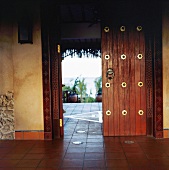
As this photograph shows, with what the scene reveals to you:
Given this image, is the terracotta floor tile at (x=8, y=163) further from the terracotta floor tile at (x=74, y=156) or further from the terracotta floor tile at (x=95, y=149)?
the terracotta floor tile at (x=95, y=149)

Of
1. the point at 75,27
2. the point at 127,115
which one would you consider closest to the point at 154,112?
the point at 127,115

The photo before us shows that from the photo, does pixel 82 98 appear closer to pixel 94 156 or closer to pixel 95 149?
pixel 95 149

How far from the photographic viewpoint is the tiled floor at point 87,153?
9.21ft

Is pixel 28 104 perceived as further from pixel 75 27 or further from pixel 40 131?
pixel 75 27

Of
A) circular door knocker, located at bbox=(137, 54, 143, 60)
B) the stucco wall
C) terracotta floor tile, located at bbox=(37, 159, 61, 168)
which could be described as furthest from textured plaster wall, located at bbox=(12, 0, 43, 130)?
circular door knocker, located at bbox=(137, 54, 143, 60)

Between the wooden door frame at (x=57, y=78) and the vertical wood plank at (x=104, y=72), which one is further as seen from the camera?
the vertical wood plank at (x=104, y=72)

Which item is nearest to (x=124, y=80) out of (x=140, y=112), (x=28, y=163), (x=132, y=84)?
(x=132, y=84)

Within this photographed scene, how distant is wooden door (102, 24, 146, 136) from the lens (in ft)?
13.4

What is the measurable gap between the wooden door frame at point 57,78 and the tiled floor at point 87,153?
24 centimetres

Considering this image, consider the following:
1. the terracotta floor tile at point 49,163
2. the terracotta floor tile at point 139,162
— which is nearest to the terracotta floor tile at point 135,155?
the terracotta floor tile at point 139,162

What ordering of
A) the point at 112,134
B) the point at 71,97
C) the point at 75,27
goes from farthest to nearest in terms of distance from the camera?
the point at 71,97
the point at 75,27
the point at 112,134

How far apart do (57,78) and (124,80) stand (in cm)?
105

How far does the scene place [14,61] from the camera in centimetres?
396

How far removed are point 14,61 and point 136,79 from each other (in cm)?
190
